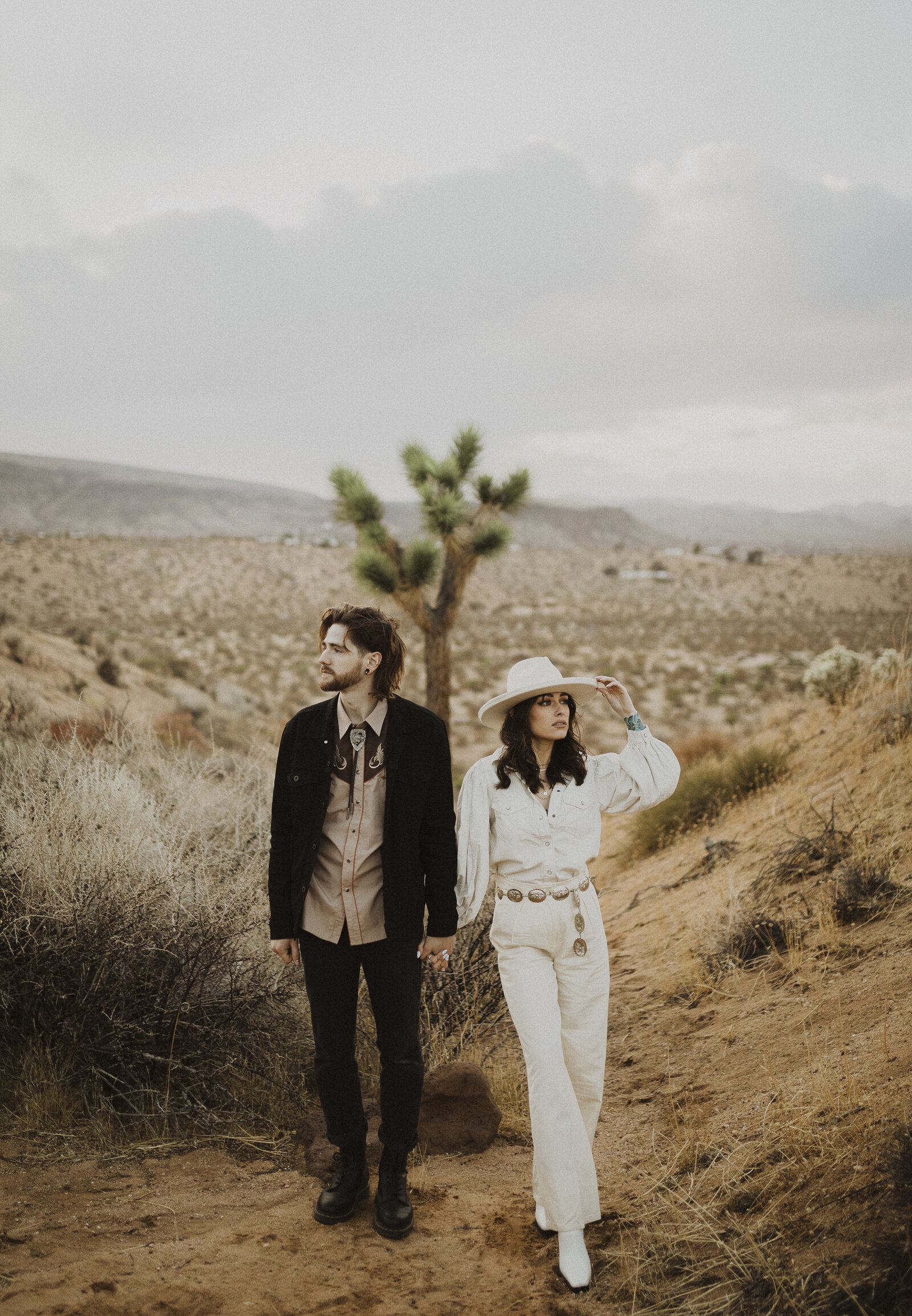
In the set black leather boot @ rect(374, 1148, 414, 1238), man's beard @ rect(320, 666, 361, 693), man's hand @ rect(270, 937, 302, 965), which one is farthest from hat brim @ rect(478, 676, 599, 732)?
black leather boot @ rect(374, 1148, 414, 1238)

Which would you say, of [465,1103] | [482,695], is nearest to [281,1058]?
[465,1103]

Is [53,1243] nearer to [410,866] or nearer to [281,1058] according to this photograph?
[281,1058]

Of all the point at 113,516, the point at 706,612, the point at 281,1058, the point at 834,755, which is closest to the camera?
the point at 281,1058

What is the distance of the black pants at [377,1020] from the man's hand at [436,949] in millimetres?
33

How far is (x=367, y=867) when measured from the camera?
2.84 meters

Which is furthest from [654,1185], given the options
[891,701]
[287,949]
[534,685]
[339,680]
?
[891,701]

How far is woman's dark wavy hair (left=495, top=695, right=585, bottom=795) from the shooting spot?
9.52ft

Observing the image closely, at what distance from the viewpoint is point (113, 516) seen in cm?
9675

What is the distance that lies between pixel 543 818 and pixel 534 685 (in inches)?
17.9

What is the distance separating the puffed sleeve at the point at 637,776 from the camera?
2916mm

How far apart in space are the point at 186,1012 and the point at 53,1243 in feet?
3.85

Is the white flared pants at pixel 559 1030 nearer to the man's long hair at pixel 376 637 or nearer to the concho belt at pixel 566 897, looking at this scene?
the concho belt at pixel 566 897

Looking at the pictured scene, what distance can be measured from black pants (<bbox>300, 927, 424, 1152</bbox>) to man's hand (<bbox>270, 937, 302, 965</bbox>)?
0.13 feet

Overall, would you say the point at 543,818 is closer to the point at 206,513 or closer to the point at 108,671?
the point at 108,671
